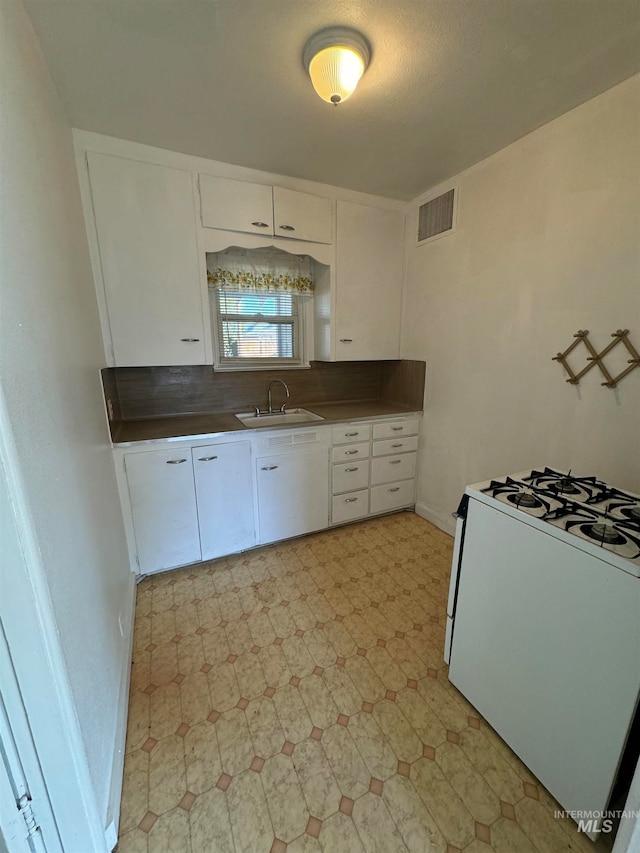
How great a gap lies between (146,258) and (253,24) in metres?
1.25

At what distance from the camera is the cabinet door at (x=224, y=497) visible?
2199mm

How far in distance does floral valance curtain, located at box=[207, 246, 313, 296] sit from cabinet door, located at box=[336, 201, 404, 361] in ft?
1.20

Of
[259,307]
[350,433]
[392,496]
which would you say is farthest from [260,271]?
[392,496]

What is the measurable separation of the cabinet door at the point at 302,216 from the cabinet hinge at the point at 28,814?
2.78 m

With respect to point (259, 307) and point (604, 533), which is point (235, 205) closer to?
point (259, 307)

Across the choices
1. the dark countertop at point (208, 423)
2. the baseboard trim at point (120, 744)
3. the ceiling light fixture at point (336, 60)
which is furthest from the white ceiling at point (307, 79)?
the baseboard trim at point (120, 744)

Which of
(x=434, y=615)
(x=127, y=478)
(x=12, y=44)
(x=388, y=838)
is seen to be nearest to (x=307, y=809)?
(x=388, y=838)

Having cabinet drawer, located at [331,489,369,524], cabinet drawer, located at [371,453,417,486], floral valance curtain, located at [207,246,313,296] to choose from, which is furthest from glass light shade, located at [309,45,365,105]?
cabinet drawer, located at [331,489,369,524]

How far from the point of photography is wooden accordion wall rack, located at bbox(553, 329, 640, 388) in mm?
1541

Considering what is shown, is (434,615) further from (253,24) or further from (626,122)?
(253,24)

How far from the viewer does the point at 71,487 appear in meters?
1.08

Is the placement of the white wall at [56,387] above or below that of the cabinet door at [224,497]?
above

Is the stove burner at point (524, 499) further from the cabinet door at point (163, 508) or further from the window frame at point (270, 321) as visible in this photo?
the window frame at point (270, 321)

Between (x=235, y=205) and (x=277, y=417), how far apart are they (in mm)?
1528
